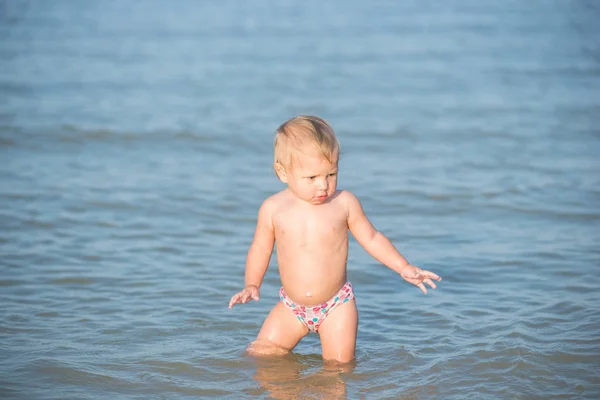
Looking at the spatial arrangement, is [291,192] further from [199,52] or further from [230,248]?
[199,52]

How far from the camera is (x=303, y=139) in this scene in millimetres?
4312

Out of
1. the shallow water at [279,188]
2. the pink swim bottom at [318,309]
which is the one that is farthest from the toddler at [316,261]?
the shallow water at [279,188]

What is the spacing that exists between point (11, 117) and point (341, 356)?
7105 millimetres

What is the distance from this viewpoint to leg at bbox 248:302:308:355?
185 inches

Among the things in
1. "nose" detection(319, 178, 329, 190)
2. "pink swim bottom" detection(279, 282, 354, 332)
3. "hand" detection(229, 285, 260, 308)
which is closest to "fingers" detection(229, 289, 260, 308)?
"hand" detection(229, 285, 260, 308)

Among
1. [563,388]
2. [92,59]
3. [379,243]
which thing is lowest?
[563,388]

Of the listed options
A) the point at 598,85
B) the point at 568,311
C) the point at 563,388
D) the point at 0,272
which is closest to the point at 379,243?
the point at 563,388

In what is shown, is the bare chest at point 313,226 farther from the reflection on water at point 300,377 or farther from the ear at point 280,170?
the reflection on water at point 300,377

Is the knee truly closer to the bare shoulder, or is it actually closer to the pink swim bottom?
the pink swim bottom

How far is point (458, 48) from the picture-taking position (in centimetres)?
1475

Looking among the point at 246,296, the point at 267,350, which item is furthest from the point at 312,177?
the point at 267,350

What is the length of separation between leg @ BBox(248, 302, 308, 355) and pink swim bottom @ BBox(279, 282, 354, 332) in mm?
49

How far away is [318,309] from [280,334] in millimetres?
268

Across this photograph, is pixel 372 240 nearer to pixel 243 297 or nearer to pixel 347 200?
pixel 347 200
